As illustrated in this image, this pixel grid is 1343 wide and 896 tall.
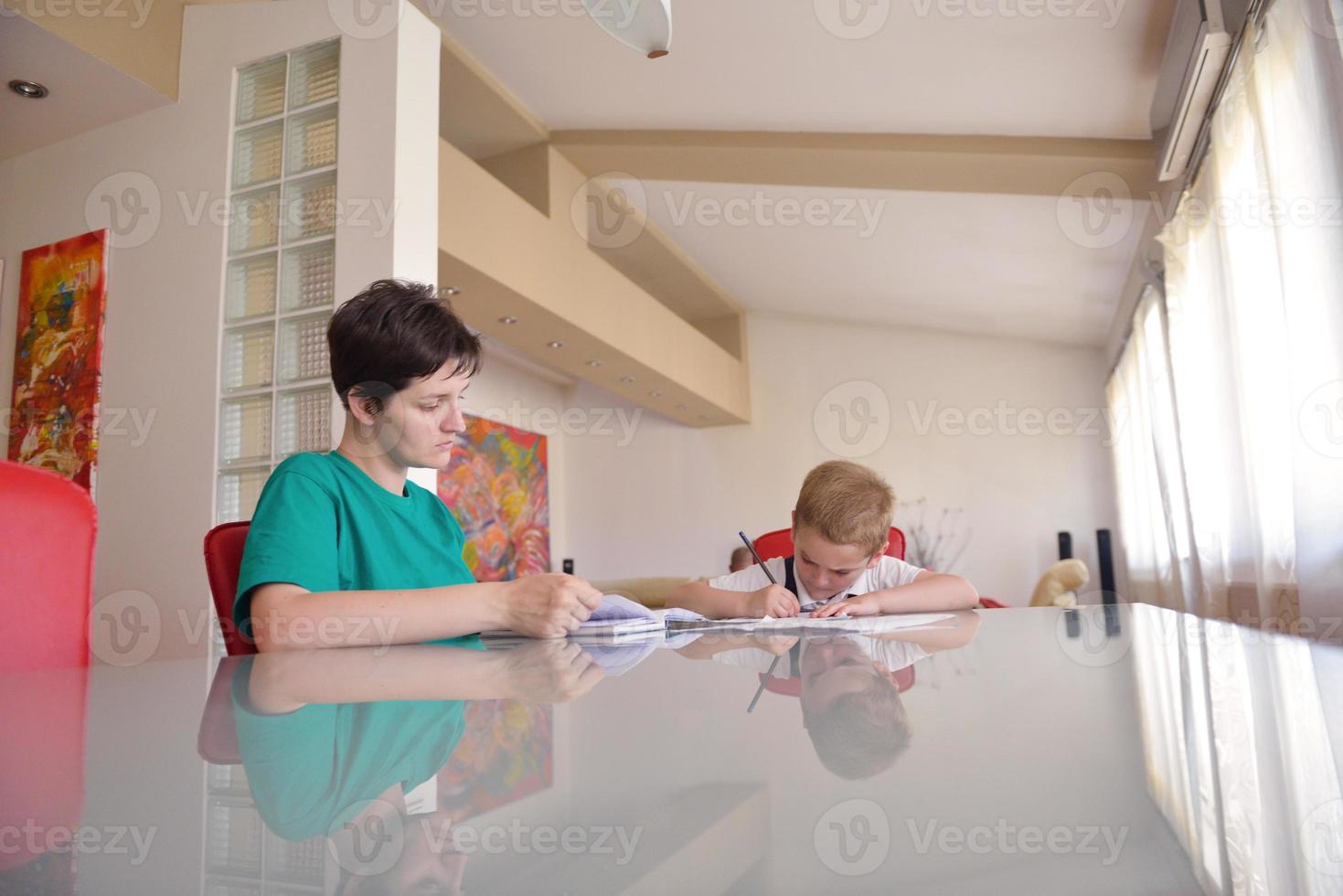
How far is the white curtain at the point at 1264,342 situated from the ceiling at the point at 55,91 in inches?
148

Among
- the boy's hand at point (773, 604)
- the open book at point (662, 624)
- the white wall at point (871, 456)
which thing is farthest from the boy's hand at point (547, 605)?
the white wall at point (871, 456)

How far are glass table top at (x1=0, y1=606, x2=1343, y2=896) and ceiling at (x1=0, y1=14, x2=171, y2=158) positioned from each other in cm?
342

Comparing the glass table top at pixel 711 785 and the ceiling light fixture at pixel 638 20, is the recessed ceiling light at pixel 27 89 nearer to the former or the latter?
the ceiling light fixture at pixel 638 20

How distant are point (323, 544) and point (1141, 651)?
103 centimetres

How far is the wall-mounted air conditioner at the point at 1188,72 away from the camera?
2.96 meters

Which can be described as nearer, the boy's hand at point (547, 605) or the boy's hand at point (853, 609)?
the boy's hand at point (547, 605)

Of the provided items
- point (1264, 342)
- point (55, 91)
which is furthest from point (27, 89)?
point (1264, 342)

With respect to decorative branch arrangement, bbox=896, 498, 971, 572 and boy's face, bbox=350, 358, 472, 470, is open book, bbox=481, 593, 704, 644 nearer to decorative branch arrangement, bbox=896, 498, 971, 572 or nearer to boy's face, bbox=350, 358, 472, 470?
boy's face, bbox=350, 358, 472, 470

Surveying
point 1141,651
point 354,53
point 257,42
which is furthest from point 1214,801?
point 257,42

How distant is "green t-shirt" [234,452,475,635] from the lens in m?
1.23

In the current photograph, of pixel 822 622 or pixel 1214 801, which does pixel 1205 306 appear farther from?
pixel 1214 801

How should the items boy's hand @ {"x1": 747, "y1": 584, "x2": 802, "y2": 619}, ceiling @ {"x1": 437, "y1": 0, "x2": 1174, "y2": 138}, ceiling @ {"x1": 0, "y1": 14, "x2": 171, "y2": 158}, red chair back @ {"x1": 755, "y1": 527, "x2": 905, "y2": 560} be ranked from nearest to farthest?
boy's hand @ {"x1": 747, "y1": 584, "x2": 802, "y2": 619} < red chair back @ {"x1": 755, "y1": 527, "x2": 905, "y2": 560} < ceiling @ {"x1": 0, "y1": 14, "x2": 171, "y2": 158} < ceiling @ {"x1": 437, "y1": 0, "x2": 1174, "y2": 138}

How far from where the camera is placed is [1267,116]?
275 centimetres

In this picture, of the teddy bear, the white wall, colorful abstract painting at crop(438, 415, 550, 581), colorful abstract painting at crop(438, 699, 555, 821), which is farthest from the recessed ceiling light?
the white wall
